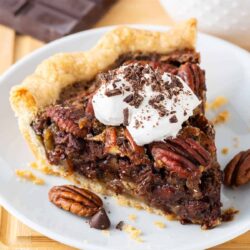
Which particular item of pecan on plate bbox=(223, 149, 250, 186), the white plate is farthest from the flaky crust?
pecan on plate bbox=(223, 149, 250, 186)

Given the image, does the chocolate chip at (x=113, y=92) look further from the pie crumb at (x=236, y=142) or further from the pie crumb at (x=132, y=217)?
the pie crumb at (x=236, y=142)

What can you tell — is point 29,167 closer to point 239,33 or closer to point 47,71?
point 47,71

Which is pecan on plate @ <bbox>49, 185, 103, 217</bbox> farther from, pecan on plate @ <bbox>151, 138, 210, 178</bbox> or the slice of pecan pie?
pecan on plate @ <bbox>151, 138, 210, 178</bbox>

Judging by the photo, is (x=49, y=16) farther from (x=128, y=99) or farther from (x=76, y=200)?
(x=76, y=200)

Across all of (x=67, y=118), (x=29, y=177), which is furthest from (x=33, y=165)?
(x=67, y=118)

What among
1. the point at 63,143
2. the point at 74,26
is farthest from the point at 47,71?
the point at 74,26

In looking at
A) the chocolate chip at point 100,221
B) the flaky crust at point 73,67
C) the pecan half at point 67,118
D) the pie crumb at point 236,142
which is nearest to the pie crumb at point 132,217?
the chocolate chip at point 100,221
